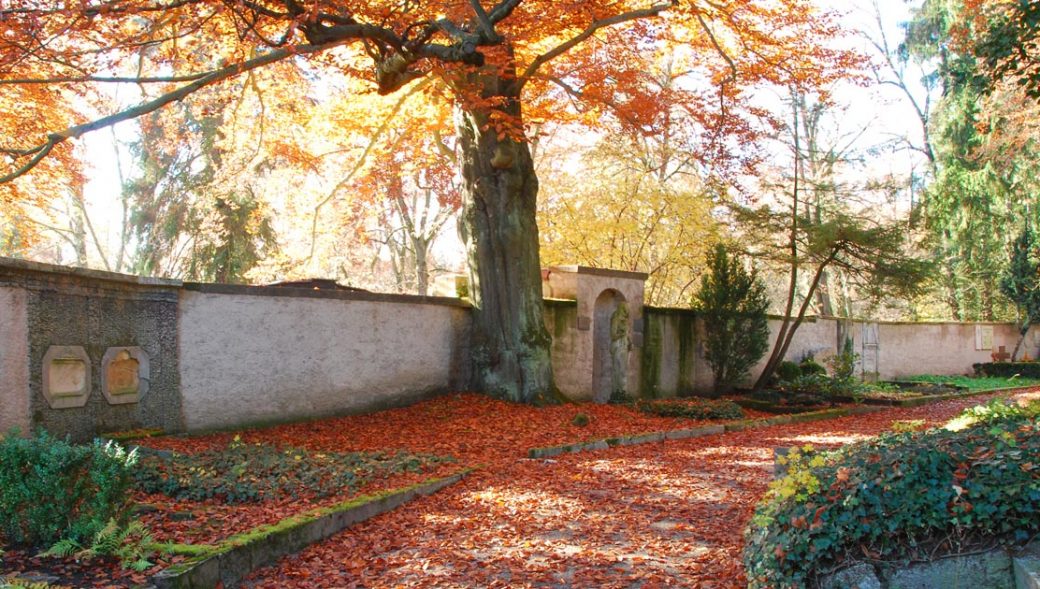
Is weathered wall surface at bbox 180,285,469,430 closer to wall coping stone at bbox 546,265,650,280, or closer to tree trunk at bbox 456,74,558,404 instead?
tree trunk at bbox 456,74,558,404

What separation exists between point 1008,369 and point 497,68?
20.9 m

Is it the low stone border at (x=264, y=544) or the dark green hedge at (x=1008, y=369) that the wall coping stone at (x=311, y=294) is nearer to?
the low stone border at (x=264, y=544)

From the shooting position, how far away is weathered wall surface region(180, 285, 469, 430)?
966 centimetres

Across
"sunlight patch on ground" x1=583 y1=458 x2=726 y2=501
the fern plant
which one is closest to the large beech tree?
"sunlight patch on ground" x1=583 y1=458 x2=726 y2=501

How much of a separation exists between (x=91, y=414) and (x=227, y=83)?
845 centimetres

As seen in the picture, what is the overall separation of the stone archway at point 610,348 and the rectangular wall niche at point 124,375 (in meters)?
8.59

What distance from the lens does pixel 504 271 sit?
13.2m

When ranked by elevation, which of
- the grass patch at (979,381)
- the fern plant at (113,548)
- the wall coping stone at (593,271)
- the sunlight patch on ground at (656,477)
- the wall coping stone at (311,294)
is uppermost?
the wall coping stone at (593,271)

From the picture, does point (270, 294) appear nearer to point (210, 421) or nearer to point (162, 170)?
point (210, 421)

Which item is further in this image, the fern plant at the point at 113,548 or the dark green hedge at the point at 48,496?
the dark green hedge at the point at 48,496

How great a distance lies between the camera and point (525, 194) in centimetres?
1346

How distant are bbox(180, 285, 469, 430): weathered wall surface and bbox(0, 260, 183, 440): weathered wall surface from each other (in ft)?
0.91

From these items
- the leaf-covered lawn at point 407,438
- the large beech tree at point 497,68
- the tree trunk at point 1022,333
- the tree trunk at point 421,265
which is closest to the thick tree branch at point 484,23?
the large beech tree at point 497,68

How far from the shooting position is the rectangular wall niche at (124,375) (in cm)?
843
